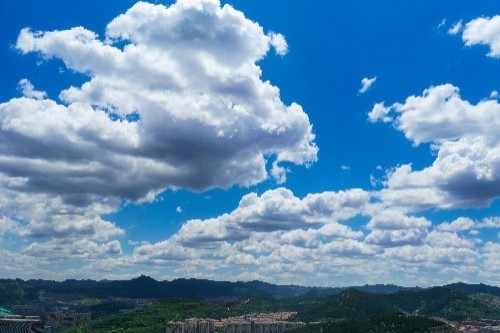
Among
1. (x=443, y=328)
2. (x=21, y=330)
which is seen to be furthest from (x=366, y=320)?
(x=21, y=330)

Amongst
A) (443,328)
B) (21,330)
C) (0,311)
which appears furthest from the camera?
(443,328)

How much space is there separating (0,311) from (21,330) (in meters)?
47.2

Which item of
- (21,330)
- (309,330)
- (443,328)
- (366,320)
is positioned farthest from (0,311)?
(443,328)

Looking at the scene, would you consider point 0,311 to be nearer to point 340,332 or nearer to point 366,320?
point 340,332

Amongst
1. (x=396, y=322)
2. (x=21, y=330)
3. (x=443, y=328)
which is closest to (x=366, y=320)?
(x=396, y=322)

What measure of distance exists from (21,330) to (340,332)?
102 m

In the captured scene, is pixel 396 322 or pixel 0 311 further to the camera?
pixel 396 322

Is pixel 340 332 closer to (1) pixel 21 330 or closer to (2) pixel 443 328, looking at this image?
(2) pixel 443 328

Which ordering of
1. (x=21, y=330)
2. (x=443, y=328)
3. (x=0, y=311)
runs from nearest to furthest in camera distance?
1. (x=21, y=330)
2. (x=0, y=311)
3. (x=443, y=328)

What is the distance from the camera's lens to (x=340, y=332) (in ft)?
586

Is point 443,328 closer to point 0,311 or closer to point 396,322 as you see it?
point 396,322

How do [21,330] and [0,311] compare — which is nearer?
[21,330]

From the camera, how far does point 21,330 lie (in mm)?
131375

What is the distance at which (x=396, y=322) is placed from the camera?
18512 centimetres
